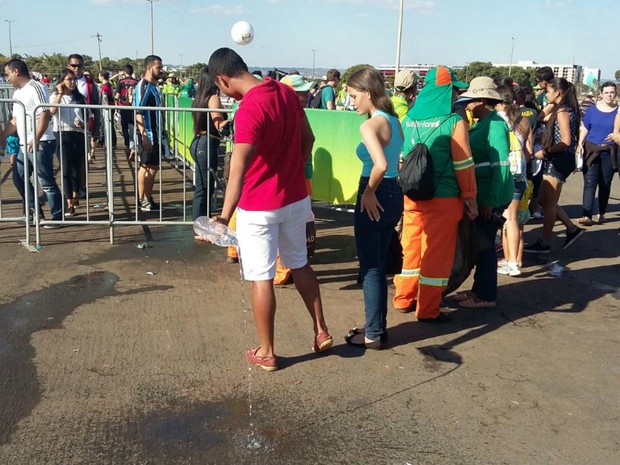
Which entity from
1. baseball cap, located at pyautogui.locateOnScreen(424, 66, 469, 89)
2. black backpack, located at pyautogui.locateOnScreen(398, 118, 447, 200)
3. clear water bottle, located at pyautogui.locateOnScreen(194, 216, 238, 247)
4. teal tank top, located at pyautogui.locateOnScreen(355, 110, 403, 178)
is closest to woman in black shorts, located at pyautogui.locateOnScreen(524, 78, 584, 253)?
baseball cap, located at pyautogui.locateOnScreen(424, 66, 469, 89)

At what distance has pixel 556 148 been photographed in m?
7.09

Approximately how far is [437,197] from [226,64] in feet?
6.15

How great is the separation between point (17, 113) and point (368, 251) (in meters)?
4.64

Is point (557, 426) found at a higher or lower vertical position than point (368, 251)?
lower

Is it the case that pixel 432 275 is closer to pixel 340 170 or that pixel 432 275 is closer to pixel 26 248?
pixel 340 170

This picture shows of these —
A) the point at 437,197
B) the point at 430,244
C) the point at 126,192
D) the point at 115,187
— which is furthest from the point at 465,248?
the point at 115,187

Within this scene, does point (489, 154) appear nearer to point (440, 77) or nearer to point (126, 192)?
point (440, 77)

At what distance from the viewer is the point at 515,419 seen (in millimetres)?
3561

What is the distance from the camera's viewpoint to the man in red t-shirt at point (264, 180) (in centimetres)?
354

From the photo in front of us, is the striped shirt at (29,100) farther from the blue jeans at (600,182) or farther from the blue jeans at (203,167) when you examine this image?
the blue jeans at (600,182)

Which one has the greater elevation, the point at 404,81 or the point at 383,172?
the point at 404,81

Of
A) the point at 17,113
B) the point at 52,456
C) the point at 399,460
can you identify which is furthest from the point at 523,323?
the point at 17,113

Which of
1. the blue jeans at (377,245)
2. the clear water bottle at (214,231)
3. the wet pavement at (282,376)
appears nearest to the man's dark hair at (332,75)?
the wet pavement at (282,376)

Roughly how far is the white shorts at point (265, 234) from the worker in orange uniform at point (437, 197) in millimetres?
1202
